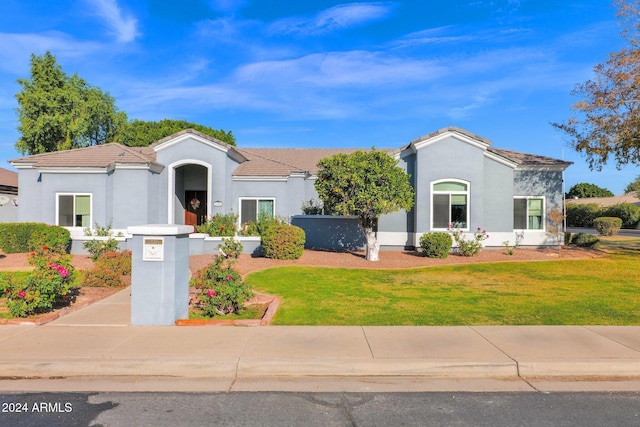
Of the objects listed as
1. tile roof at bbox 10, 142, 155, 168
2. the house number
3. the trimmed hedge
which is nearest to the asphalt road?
the house number

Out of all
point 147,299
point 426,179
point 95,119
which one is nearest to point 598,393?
point 147,299

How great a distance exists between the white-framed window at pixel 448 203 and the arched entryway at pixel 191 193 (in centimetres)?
1147

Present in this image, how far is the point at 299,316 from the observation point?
26.3ft

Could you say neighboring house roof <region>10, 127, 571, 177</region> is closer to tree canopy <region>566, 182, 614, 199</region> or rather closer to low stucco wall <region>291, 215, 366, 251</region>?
low stucco wall <region>291, 215, 366, 251</region>

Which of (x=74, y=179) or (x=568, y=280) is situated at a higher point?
(x=74, y=179)

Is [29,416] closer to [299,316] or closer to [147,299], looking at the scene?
[147,299]

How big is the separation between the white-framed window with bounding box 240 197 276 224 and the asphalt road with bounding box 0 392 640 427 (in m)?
16.7

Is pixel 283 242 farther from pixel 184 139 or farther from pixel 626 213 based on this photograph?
pixel 626 213

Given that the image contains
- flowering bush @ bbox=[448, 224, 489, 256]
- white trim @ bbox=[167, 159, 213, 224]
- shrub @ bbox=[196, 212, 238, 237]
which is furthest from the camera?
white trim @ bbox=[167, 159, 213, 224]

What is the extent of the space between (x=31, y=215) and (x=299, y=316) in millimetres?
18353

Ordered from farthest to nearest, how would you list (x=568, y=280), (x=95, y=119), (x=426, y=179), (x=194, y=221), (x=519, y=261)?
(x=95, y=119) < (x=194, y=221) < (x=426, y=179) < (x=519, y=261) < (x=568, y=280)

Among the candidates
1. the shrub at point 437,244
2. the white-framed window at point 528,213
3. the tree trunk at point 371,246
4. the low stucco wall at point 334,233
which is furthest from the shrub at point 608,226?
the tree trunk at point 371,246

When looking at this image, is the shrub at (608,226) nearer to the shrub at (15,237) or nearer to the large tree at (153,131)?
the large tree at (153,131)

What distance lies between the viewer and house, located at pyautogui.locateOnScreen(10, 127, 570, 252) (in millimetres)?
18750
